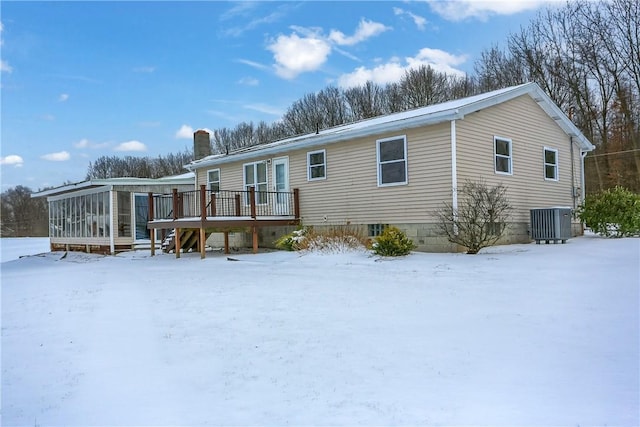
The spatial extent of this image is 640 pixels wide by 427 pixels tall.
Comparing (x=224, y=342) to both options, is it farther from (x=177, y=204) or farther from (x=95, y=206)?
(x=95, y=206)

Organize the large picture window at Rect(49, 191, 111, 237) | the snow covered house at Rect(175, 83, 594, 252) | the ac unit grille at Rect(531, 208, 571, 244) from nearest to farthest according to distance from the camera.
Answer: the snow covered house at Rect(175, 83, 594, 252) → the ac unit grille at Rect(531, 208, 571, 244) → the large picture window at Rect(49, 191, 111, 237)

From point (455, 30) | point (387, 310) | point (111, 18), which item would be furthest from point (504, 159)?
point (111, 18)

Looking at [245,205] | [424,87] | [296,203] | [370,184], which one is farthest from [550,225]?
[424,87]

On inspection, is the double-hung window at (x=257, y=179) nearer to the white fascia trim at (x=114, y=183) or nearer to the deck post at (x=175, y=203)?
the deck post at (x=175, y=203)

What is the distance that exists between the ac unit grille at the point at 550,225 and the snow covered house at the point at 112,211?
13.3 m

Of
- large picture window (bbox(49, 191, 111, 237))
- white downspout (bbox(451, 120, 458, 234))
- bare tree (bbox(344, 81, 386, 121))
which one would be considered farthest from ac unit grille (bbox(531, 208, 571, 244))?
bare tree (bbox(344, 81, 386, 121))

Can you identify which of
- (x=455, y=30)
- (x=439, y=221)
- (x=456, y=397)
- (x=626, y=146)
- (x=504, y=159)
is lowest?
(x=456, y=397)

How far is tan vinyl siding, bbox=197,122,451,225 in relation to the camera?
11.8 meters

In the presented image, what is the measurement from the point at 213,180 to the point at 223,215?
3.71 meters

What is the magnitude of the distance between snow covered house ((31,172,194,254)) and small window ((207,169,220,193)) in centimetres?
170

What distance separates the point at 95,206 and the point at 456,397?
62.7 ft

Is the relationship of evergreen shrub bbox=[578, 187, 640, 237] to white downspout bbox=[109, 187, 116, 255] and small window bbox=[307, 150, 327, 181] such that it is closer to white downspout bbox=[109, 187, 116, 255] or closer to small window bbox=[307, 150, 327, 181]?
small window bbox=[307, 150, 327, 181]

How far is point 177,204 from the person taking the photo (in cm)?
1391

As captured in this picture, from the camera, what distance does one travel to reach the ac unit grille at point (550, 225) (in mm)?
12617
